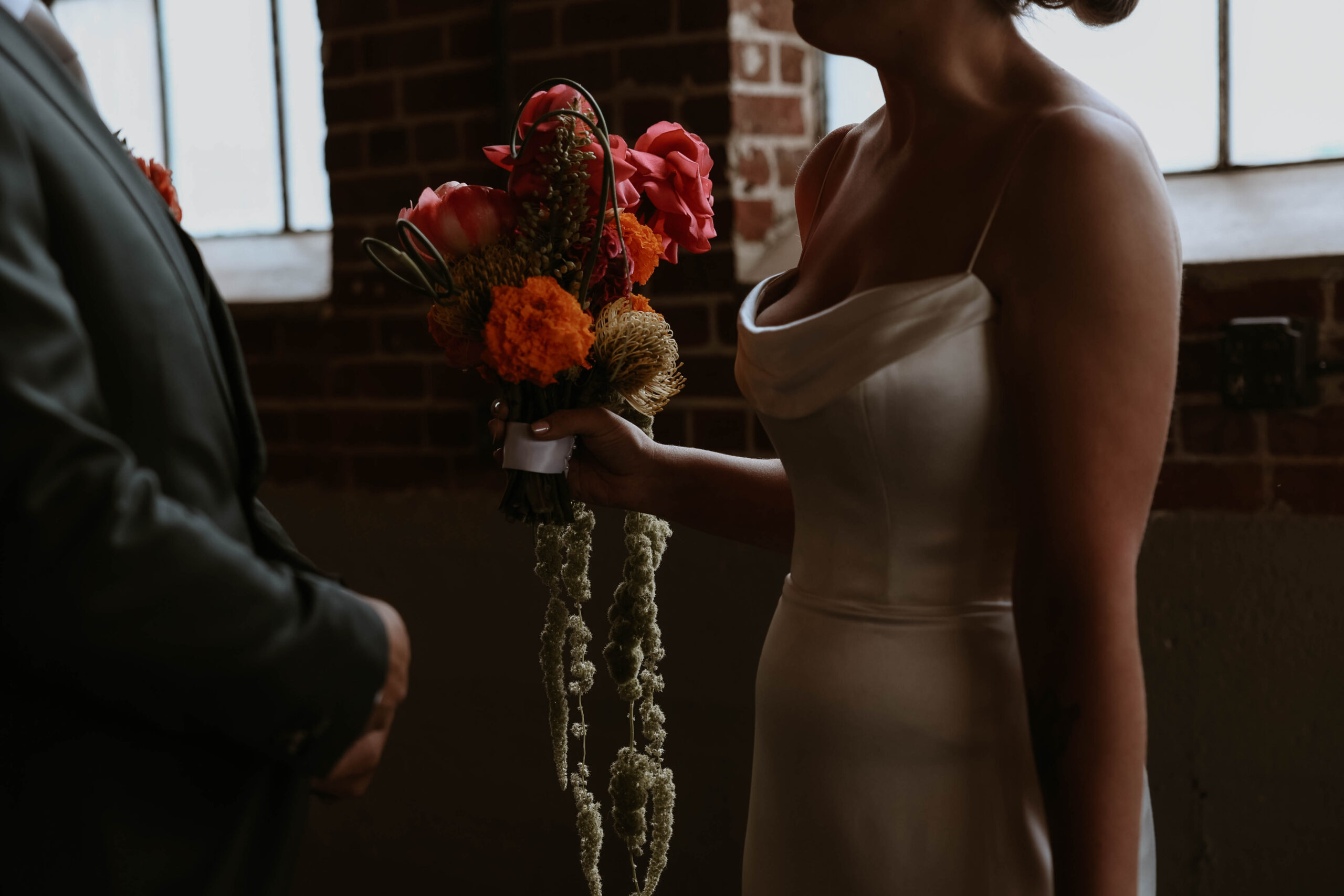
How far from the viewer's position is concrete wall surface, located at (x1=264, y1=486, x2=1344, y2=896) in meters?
1.89

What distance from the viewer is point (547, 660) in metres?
1.51

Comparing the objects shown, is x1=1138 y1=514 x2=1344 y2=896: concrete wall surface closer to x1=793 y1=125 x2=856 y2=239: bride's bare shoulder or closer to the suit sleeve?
x1=793 y1=125 x2=856 y2=239: bride's bare shoulder

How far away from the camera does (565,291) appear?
4.19ft

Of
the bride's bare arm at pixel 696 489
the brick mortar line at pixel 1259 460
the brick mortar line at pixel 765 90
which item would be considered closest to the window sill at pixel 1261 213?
the brick mortar line at pixel 1259 460

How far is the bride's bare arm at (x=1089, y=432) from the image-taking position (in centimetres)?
97

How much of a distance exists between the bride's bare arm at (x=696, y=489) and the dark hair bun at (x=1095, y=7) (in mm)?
658

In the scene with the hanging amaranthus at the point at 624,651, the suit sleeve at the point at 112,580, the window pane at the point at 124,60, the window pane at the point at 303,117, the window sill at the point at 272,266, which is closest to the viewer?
the suit sleeve at the point at 112,580

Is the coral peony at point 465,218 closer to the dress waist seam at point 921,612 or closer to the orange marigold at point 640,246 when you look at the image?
the orange marigold at point 640,246

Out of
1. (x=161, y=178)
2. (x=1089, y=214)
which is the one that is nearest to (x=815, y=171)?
(x=1089, y=214)

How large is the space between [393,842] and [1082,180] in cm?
247

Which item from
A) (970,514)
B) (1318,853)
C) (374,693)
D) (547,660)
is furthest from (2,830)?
(1318,853)

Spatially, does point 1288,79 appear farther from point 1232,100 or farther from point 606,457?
point 606,457

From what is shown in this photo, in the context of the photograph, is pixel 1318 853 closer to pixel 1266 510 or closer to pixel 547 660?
pixel 1266 510

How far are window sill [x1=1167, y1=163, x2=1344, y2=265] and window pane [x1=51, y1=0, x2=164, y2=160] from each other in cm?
279
